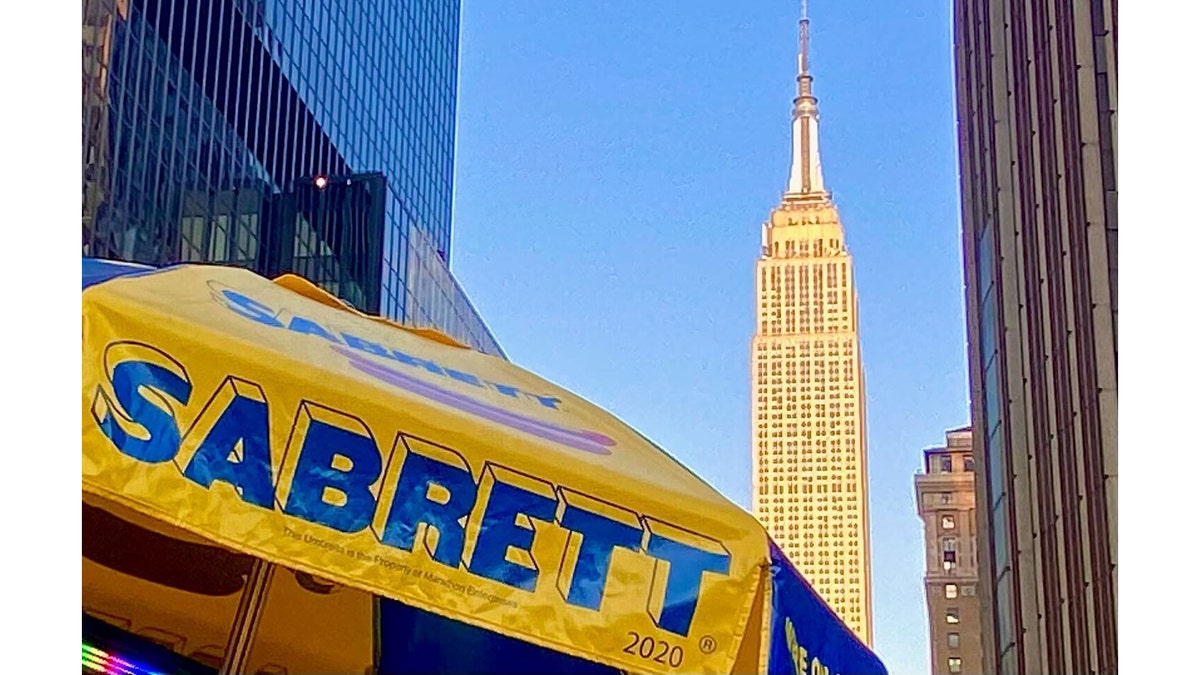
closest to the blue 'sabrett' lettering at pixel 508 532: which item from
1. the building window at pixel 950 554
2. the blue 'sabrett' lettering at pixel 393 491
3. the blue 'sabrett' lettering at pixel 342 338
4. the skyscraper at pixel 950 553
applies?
the blue 'sabrett' lettering at pixel 393 491

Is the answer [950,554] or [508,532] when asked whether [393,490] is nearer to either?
[508,532]

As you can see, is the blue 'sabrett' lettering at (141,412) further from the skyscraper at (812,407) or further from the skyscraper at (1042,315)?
the skyscraper at (812,407)

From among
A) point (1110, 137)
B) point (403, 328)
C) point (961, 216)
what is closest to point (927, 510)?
point (961, 216)

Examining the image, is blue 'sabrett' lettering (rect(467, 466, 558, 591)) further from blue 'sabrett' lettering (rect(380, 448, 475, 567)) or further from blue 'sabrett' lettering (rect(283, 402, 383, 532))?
blue 'sabrett' lettering (rect(283, 402, 383, 532))

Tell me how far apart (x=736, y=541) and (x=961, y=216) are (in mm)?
21982

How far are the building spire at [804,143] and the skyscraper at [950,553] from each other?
7698 centimetres

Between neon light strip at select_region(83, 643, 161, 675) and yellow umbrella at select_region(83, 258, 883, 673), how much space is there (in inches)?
12.7

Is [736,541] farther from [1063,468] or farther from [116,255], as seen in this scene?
[116,255]

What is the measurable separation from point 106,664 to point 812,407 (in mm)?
123777

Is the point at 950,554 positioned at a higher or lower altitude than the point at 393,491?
higher

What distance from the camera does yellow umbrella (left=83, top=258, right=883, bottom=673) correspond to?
216 cm

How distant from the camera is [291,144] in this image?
28609mm

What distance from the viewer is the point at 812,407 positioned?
12500 centimetres

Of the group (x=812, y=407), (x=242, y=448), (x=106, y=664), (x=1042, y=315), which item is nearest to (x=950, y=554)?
(x=1042, y=315)
